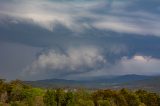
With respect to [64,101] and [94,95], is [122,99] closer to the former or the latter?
A: [94,95]

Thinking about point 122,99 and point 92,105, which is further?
point 122,99

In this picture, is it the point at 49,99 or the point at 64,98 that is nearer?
the point at 49,99

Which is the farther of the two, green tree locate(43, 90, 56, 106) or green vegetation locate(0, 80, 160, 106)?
green tree locate(43, 90, 56, 106)

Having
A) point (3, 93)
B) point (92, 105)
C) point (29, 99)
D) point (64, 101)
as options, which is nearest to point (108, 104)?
point (92, 105)

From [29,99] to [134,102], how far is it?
43.5m

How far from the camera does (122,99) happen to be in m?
195

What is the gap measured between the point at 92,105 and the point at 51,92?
21.2 m

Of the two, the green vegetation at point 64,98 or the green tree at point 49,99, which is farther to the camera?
the green tree at point 49,99

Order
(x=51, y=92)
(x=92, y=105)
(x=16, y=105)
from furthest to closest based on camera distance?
(x=51, y=92) → (x=92, y=105) → (x=16, y=105)

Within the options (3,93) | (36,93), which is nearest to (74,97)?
(36,93)

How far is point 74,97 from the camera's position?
184875mm

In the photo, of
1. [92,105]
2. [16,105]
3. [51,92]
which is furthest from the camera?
[51,92]

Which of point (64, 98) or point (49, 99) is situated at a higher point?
point (64, 98)

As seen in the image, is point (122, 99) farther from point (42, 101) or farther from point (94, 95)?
point (42, 101)
